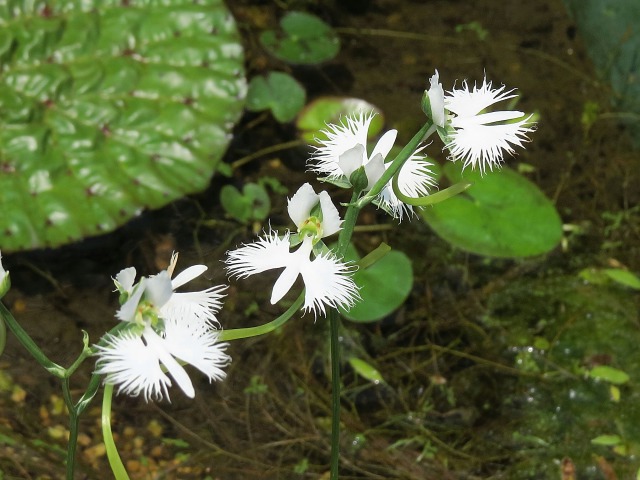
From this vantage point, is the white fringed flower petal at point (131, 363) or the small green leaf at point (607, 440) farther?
the small green leaf at point (607, 440)

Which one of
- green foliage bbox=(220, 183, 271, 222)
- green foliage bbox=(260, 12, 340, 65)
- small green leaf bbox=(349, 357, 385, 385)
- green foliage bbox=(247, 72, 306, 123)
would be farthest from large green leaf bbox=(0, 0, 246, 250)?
small green leaf bbox=(349, 357, 385, 385)

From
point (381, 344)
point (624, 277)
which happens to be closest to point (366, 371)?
point (381, 344)

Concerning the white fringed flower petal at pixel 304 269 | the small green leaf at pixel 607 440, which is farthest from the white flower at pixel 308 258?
the small green leaf at pixel 607 440

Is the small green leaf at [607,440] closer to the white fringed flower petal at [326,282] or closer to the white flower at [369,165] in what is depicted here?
the white flower at [369,165]

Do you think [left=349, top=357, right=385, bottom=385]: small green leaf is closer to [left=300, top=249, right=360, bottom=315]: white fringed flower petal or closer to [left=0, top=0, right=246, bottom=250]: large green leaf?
[left=0, top=0, right=246, bottom=250]: large green leaf

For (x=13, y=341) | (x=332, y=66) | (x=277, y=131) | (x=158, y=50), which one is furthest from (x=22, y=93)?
(x=332, y=66)

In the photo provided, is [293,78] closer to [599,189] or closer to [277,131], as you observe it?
[277,131]

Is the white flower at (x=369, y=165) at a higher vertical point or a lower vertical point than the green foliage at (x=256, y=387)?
higher
